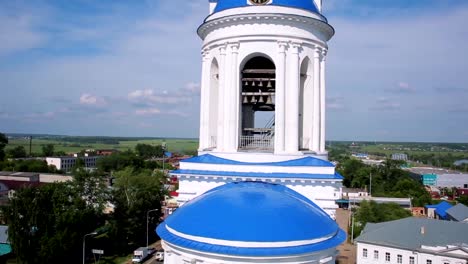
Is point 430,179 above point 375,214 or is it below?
below

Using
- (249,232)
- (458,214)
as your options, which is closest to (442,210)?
(458,214)

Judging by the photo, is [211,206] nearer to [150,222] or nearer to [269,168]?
[269,168]

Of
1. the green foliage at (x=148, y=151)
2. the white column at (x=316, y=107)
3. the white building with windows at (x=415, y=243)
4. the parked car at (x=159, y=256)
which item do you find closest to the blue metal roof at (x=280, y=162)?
the white column at (x=316, y=107)

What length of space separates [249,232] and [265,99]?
665 cm

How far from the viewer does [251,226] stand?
860 centimetres

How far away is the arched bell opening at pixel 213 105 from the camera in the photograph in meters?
14.2

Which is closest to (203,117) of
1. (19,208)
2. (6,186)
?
(19,208)

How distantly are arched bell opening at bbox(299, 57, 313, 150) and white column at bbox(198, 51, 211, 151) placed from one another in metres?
3.22

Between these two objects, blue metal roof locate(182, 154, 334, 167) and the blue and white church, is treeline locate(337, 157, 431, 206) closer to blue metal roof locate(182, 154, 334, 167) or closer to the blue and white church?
the blue and white church

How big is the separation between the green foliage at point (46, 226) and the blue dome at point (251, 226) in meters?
21.3

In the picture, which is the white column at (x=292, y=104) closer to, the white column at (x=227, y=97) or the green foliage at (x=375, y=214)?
the white column at (x=227, y=97)

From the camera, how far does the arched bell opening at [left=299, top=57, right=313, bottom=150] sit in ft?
44.8

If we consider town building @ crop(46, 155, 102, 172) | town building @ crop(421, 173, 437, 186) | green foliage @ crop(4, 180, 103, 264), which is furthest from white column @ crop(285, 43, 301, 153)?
town building @ crop(46, 155, 102, 172)

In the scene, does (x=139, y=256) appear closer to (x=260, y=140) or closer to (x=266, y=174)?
(x=260, y=140)
